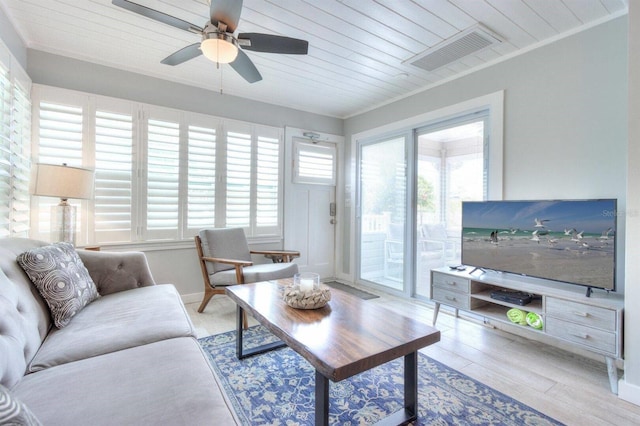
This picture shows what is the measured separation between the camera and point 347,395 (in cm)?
183

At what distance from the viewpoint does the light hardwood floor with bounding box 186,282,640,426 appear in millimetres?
1710

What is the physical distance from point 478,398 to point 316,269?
294cm

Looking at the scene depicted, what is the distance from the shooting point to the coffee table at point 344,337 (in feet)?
4.23

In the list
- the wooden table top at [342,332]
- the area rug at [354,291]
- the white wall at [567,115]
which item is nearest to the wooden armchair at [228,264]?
the wooden table top at [342,332]

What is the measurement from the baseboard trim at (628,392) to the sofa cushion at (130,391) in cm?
222

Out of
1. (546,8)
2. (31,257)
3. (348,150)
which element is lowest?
(31,257)

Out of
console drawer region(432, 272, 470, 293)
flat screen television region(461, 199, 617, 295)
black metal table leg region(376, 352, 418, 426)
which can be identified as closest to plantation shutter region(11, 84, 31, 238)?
black metal table leg region(376, 352, 418, 426)

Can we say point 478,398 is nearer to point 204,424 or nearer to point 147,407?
point 204,424

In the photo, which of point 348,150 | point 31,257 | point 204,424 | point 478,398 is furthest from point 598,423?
point 348,150

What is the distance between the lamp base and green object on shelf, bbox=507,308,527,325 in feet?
11.9

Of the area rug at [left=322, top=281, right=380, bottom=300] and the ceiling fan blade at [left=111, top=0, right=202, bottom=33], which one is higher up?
the ceiling fan blade at [left=111, top=0, right=202, bottom=33]

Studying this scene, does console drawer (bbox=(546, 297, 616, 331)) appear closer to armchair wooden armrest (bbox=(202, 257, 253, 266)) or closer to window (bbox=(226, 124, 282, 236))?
armchair wooden armrest (bbox=(202, 257, 253, 266))

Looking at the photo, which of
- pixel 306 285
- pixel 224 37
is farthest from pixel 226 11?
pixel 306 285

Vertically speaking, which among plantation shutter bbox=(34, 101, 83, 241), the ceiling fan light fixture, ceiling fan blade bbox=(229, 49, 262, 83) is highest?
ceiling fan blade bbox=(229, 49, 262, 83)
